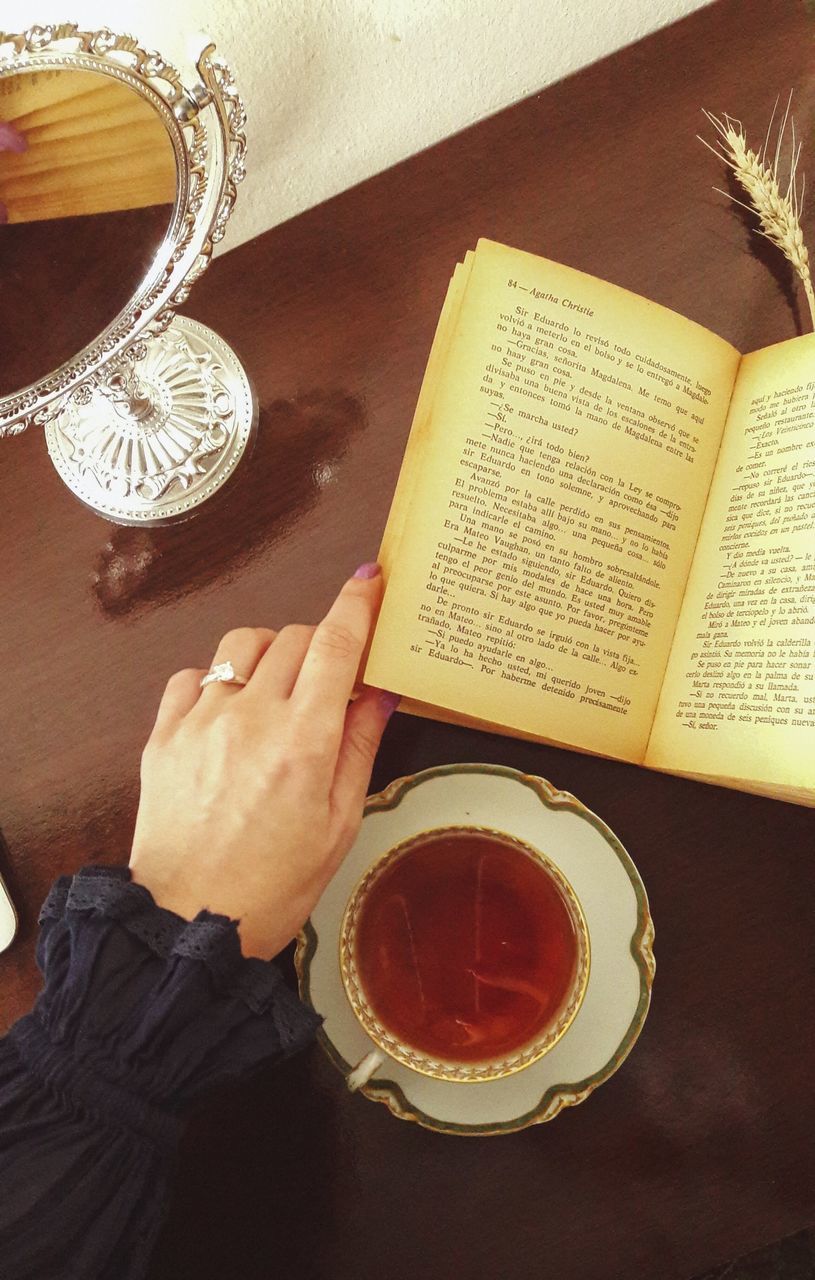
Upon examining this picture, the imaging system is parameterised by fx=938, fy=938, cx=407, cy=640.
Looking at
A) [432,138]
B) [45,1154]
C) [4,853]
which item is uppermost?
[432,138]

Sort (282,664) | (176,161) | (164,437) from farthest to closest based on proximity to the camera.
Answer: (164,437) → (282,664) → (176,161)

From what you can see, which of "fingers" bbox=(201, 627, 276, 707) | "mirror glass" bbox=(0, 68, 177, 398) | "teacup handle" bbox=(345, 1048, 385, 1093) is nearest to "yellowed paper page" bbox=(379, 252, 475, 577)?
"fingers" bbox=(201, 627, 276, 707)

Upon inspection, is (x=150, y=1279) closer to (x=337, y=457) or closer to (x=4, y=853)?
(x=4, y=853)

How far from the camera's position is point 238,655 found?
28.7 inches

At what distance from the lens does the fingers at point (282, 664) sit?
0.70 metres

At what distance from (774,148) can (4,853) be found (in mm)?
921

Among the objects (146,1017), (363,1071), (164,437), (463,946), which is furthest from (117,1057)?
(164,437)

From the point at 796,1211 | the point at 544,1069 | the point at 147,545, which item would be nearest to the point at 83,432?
the point at 147,545

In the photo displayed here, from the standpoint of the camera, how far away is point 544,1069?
718mm

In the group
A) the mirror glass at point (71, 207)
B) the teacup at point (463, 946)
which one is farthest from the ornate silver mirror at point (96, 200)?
the teacup at point (463, 946)

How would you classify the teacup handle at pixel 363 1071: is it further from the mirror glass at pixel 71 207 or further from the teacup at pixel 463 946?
the mirror glass at pixel 71 207

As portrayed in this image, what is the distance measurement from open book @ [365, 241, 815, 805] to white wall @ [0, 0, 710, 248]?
21 centimetres

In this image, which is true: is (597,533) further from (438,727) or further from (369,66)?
(369,66)

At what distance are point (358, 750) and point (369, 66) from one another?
58 cm
